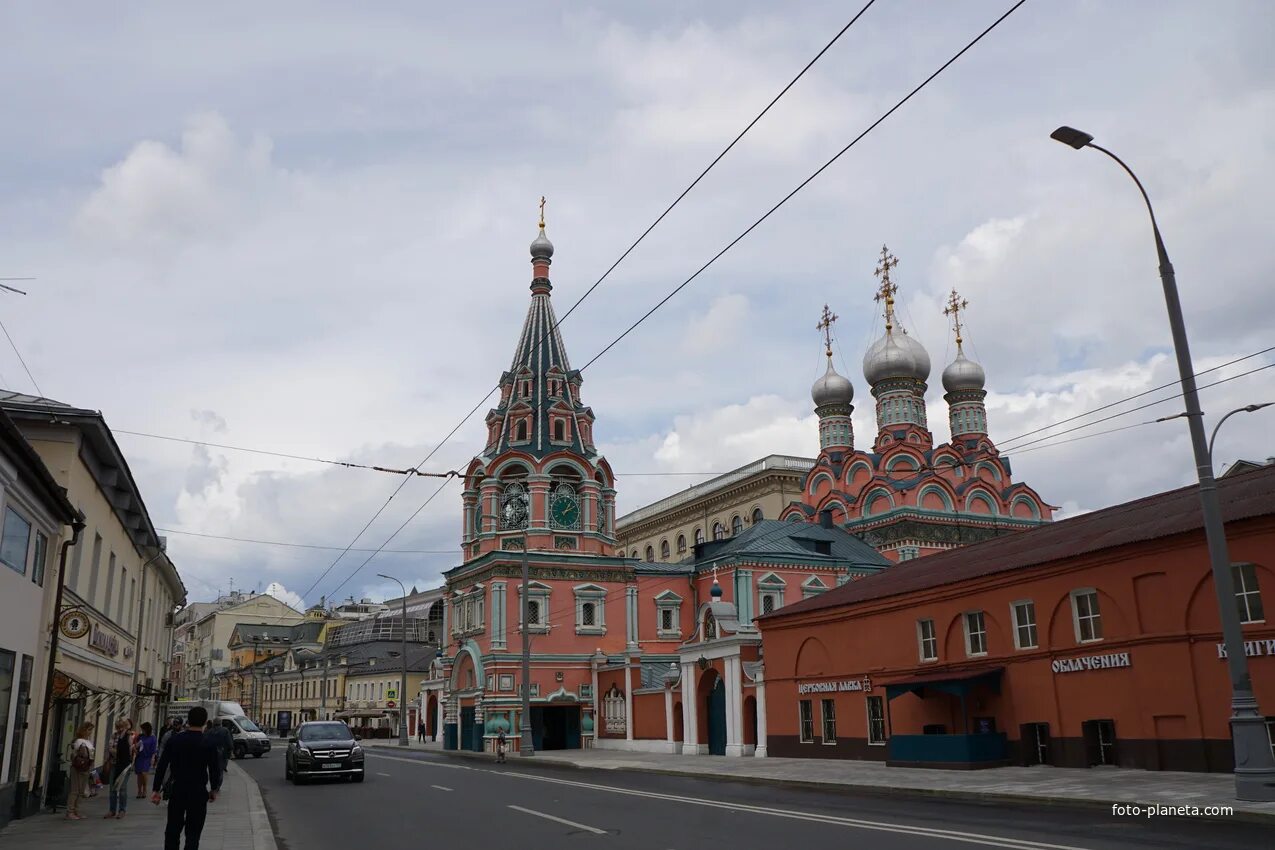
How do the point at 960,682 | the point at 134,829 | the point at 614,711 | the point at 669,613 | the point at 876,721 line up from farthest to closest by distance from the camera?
the point at 669,613, the point at 614,711, the point at 876,721, the point at 960,682, the point at 134,829

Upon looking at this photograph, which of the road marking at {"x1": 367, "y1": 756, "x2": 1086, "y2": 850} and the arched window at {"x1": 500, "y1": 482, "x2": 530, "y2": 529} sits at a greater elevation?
the arched window at {"x1": 500, "y1": 482, "x2": 530, "y2": 529}

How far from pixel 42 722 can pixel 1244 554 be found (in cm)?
2103

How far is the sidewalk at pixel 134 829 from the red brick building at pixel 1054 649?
15152 mm

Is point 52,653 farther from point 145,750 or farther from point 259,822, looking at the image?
point 259,822

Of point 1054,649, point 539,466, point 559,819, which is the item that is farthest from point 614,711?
point 559,819

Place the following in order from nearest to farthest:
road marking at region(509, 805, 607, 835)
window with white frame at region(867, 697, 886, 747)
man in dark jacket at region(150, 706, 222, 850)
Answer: man in dark jacket at region(150, 706, 222, 850)
road marking at region(509, 805, 607, 835)
window with white frame at region(867, 697, 886, 747)

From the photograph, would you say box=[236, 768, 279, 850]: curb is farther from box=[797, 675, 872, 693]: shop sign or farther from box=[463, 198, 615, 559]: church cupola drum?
box=[463, 198, 615, 559]: church cupola drum

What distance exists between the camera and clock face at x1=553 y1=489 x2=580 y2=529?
49.4m

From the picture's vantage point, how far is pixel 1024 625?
24.1 m

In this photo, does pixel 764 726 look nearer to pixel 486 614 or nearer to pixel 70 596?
pixel 486 614

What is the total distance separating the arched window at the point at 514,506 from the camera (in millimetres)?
49000

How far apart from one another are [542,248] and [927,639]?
1334 inches

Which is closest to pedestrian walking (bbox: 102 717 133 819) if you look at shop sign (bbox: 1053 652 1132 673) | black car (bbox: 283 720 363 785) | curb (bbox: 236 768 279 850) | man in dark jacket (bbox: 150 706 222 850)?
curb (bbox: 236 768 279 850)

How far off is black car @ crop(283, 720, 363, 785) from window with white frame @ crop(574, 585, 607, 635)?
924 inches
